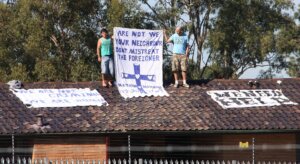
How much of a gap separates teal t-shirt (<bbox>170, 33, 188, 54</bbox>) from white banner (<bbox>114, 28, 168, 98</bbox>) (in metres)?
0.40

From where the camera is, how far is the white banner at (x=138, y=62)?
21.9m

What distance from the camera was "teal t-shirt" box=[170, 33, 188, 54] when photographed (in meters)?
22.4

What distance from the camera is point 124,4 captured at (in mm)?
36500

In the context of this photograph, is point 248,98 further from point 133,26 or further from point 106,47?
point 133,26

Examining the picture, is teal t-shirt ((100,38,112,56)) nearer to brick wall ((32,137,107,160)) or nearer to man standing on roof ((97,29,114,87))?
man standing on roof ((97,29,114,87))

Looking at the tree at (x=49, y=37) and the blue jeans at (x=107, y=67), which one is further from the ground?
the tree at (x=49, y=37)

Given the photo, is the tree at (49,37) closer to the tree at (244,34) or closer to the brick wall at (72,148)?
the tree at (244,34)

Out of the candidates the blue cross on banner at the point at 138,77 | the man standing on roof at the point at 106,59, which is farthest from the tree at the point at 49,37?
the blue cross on banner at the point at 138,77

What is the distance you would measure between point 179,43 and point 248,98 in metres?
2.17

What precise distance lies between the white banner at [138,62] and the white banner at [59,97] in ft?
2.37

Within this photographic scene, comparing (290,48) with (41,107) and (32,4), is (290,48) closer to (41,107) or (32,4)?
(32,4)

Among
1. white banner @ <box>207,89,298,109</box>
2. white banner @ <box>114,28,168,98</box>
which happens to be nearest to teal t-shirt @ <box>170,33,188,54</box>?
white banner @ <box>114,28,168,98</box>

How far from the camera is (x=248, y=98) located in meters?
22.2

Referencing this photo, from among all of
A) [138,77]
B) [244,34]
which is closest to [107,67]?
[138,77]
